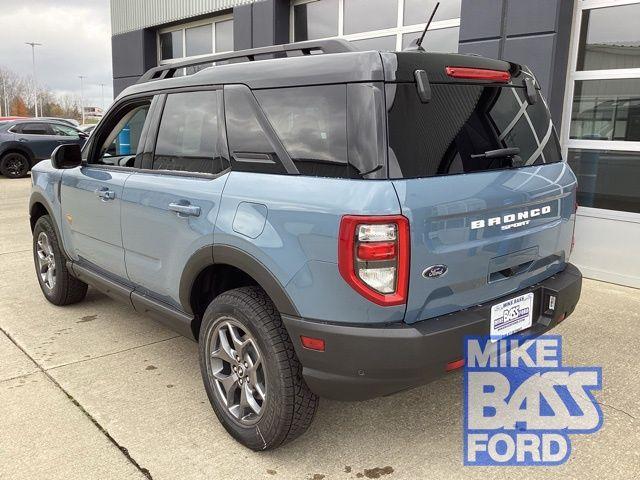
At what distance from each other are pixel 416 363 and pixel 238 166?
122 cm

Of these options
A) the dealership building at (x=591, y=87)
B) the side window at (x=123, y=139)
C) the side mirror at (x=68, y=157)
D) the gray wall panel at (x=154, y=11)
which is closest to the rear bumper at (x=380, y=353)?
the side window at (x=123, y=139)

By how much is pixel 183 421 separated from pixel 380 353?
4.32 feet

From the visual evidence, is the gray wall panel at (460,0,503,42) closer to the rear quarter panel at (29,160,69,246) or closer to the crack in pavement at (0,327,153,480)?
the rear quarter panel at (29,160,69,246)

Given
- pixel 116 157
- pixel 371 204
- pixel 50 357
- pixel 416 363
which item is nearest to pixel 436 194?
pixel 371 204

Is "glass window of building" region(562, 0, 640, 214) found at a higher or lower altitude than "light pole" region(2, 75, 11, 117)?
lower

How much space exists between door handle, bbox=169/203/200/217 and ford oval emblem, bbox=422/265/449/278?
46.2 inches

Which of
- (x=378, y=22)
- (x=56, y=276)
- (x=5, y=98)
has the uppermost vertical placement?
(x=5, y=98)

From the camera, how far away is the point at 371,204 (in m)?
2.06

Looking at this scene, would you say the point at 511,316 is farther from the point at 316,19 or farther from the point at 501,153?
the point at 316,19

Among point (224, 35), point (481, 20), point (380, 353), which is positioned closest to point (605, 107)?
point (481, 20)

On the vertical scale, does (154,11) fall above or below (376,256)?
above

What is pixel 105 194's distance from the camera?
3480 mm

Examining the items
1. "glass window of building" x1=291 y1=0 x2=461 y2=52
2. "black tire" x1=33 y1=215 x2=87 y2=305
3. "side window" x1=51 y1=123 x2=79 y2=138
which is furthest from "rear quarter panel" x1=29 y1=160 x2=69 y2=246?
"side window" x1=51 y1=123 x2=79 y2=138

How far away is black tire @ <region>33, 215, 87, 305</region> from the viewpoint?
440 cm
